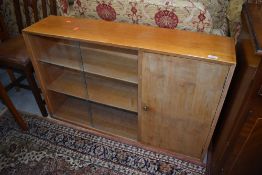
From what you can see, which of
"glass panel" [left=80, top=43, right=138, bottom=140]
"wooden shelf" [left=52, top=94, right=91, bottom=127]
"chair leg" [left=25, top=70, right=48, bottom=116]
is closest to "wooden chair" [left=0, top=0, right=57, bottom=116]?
"chair leg" [left=25, top=70, right=48, bottom=116]

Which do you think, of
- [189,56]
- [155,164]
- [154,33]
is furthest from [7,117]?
[189,56]

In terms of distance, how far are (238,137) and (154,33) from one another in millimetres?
693

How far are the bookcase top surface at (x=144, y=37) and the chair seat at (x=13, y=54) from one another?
0.29 metres

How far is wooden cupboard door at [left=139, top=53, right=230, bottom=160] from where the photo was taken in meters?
1.12

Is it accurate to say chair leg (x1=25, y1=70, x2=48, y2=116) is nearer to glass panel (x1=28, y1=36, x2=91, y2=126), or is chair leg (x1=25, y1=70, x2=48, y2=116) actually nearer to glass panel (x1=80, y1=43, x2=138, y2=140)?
glass panel (x1=28, y1=36, x2=91, y2=126)

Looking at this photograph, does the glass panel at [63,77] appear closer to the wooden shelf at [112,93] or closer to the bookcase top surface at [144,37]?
the wooden shelf at [112,93]

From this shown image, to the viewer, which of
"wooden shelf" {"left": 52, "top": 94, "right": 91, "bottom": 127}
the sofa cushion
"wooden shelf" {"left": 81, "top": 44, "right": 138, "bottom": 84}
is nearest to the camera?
the sofa cushion

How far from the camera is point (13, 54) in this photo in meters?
1.62

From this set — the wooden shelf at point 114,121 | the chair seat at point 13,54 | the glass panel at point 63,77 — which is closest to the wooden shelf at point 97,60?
the glass panel at point 63,77

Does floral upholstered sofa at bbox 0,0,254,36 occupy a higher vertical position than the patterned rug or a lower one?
higher

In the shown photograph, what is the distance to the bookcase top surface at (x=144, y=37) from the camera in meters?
1.10

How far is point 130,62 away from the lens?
4.96 feet

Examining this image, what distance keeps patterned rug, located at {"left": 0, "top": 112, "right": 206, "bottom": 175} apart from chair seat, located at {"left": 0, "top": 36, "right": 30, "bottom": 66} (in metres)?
0.52

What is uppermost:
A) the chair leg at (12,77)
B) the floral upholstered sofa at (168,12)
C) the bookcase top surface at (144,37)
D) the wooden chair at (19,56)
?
the floral upholstered sofa at (168,12)
